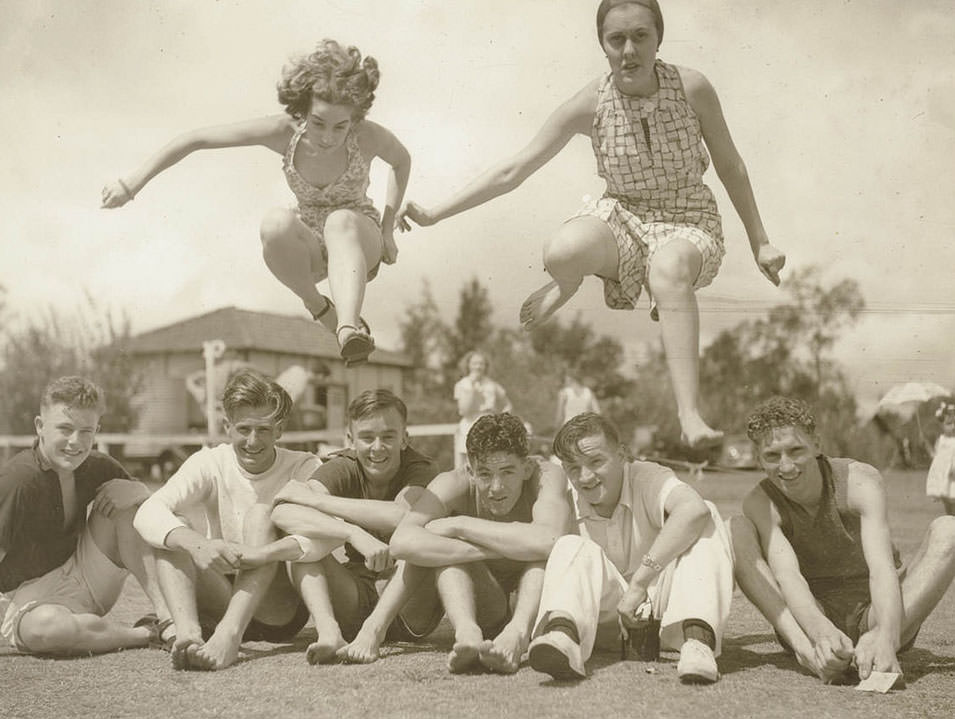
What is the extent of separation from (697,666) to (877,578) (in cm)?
76

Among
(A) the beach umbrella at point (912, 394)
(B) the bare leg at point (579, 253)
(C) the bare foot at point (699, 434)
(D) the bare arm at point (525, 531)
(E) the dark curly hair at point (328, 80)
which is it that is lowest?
(D) the bare arm at point (525, 531)

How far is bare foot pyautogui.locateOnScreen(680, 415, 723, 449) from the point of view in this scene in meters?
4.39

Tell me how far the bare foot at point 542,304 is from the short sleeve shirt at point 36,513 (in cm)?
200

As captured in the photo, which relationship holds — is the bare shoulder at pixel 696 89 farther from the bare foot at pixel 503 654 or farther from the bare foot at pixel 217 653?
the bare foot at pixel 217 653

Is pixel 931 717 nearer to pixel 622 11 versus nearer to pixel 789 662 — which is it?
pixel 789 662

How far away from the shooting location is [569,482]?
4.49 meters

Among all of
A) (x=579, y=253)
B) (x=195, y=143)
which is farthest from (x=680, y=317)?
(x=195, y=143)

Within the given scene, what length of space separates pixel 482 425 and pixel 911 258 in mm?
2547

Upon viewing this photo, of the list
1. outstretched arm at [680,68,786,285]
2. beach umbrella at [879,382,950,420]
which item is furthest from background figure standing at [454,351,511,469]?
outstretched arm at [680,68,786,285]

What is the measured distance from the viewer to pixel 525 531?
4008 mm

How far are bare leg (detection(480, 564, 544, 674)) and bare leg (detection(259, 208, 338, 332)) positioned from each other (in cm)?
195

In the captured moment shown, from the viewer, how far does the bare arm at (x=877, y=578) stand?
356 centimetres

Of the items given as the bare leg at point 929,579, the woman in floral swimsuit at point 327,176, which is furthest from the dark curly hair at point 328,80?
the bare leg at point 929,579

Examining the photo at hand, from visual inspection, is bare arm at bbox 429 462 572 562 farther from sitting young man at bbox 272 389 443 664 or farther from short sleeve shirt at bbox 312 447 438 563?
short sleeve shirt at bbox 312 447 438 563
